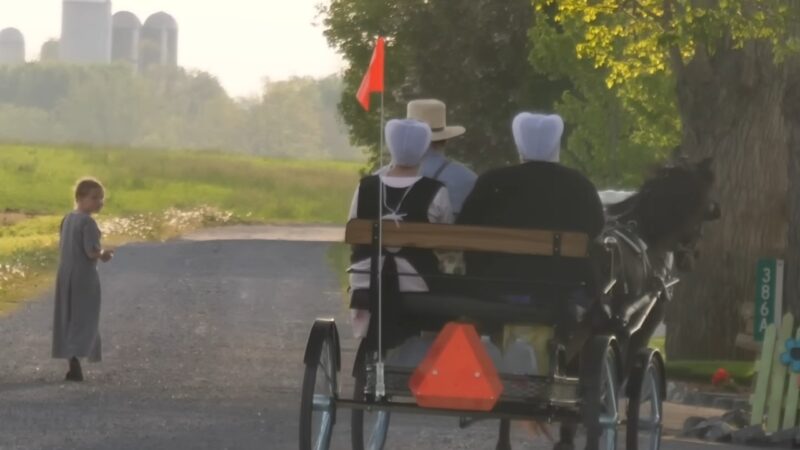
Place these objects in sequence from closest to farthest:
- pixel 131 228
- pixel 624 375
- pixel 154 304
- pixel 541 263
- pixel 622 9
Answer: pixel 541 263
pixel 624 375
pixel 622 9
pixel 154 304
pixel 131 228

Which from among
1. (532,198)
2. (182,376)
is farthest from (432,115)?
(182,376)

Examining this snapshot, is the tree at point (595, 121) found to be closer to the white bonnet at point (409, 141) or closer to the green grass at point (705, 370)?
the green grass at point (705, 370)

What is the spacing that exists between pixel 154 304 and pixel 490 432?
14923 millimetres

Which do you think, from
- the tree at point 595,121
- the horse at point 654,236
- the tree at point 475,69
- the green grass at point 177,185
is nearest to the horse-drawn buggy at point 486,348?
the horse at point 654,236

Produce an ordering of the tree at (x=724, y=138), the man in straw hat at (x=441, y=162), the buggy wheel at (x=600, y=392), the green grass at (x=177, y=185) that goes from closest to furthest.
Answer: the buggy wheel at (x=600, y=392)
the man in straw hat at (x=441, y=162)
the tree at (x=724, y=138)
the green grass at (x=177, y=185)

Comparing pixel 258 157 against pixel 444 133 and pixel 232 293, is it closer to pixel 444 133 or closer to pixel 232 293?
pixel 232 293

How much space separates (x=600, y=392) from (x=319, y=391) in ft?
4.40

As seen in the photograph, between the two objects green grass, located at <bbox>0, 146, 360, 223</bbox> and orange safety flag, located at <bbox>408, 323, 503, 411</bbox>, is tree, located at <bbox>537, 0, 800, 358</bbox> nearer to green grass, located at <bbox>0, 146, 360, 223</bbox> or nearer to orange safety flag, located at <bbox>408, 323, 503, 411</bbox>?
orange safety flag, located at <bbox>408, 323, 503, 411</bbox>

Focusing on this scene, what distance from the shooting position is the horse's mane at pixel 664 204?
12070mm

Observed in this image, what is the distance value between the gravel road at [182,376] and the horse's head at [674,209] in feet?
5.05

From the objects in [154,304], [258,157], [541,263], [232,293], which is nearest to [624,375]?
[541,263]

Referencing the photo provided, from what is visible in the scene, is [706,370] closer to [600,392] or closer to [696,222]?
[696,222]

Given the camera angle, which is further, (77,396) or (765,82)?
(765,82)

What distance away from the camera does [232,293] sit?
31078mm
